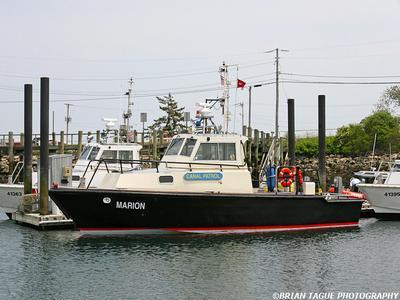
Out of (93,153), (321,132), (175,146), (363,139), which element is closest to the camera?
(175,146)

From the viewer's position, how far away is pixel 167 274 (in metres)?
14.0

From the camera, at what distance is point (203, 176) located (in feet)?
60.2

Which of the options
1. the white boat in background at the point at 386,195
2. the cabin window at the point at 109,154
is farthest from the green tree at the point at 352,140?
the cabin window at the point at 109,154

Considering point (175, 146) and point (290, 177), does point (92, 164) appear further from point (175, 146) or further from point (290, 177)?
point (290, 177)

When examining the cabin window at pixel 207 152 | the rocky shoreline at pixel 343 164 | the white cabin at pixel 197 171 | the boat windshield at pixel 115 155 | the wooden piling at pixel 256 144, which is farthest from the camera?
the rocky shoreline at pixel 343 164

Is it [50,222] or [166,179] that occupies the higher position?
[166,179]

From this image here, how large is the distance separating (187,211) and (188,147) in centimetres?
182

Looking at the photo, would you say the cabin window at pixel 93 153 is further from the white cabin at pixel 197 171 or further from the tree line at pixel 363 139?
the tree line at pixel 363 139

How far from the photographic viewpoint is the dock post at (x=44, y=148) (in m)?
19.5

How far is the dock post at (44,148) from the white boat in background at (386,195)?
10.3 meters

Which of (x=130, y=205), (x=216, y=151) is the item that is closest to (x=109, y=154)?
(x=216, y=151)

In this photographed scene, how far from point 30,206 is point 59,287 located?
26.4 feet

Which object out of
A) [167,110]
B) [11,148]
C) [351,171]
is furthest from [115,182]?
[167,110]

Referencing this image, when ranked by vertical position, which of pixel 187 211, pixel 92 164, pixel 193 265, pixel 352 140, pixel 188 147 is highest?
pixel 352 140
